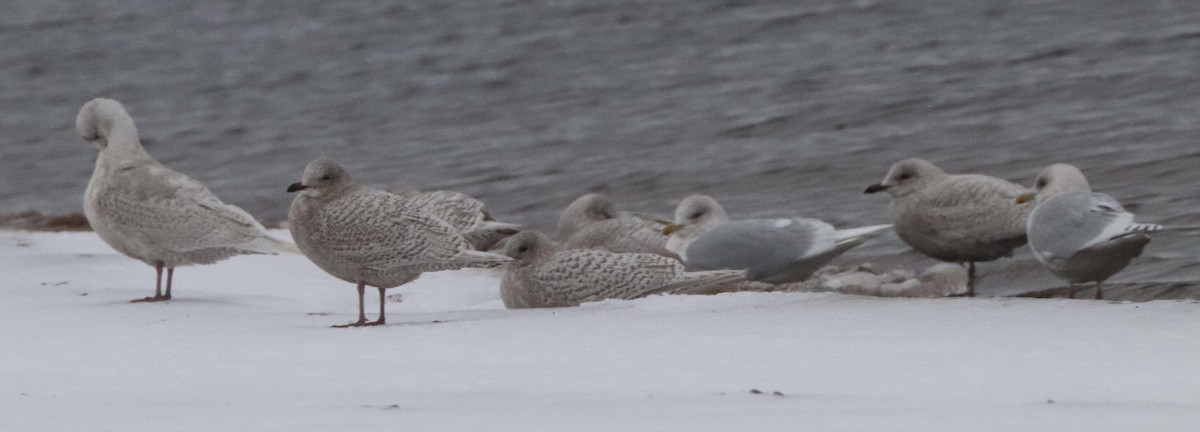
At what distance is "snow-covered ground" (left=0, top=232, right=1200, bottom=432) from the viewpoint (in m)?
4.65

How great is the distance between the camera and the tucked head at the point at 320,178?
7.22 m

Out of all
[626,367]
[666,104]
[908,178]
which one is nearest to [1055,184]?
[908,178]

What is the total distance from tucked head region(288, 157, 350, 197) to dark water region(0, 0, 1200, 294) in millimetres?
3410

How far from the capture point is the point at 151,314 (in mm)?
7480

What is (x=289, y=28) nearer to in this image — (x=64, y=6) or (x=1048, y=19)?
(x=64, y=6)

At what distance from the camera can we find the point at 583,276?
7.71 meters

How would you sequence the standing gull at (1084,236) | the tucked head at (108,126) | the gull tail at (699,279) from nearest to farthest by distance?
the standing gull at (1084,236) < the gull tail at (699,279) < the tucked head at (108,126)

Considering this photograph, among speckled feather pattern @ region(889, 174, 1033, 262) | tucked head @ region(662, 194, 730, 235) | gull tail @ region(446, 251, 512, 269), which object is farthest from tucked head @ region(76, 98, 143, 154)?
speckled feather pattern @ region(889, 174, 1033, 262)

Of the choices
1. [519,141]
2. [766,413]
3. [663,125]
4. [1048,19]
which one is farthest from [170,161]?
[766,413]

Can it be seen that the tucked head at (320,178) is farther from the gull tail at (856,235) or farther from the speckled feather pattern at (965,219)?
the speckled feather pattern at (965,219)

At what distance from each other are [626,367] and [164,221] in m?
3.35

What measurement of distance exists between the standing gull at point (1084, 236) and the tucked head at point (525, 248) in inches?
79.5

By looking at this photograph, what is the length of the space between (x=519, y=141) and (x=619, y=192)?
2.79 m

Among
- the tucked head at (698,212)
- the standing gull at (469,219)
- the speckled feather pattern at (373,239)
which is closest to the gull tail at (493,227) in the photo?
the standing gull at (469,219)
